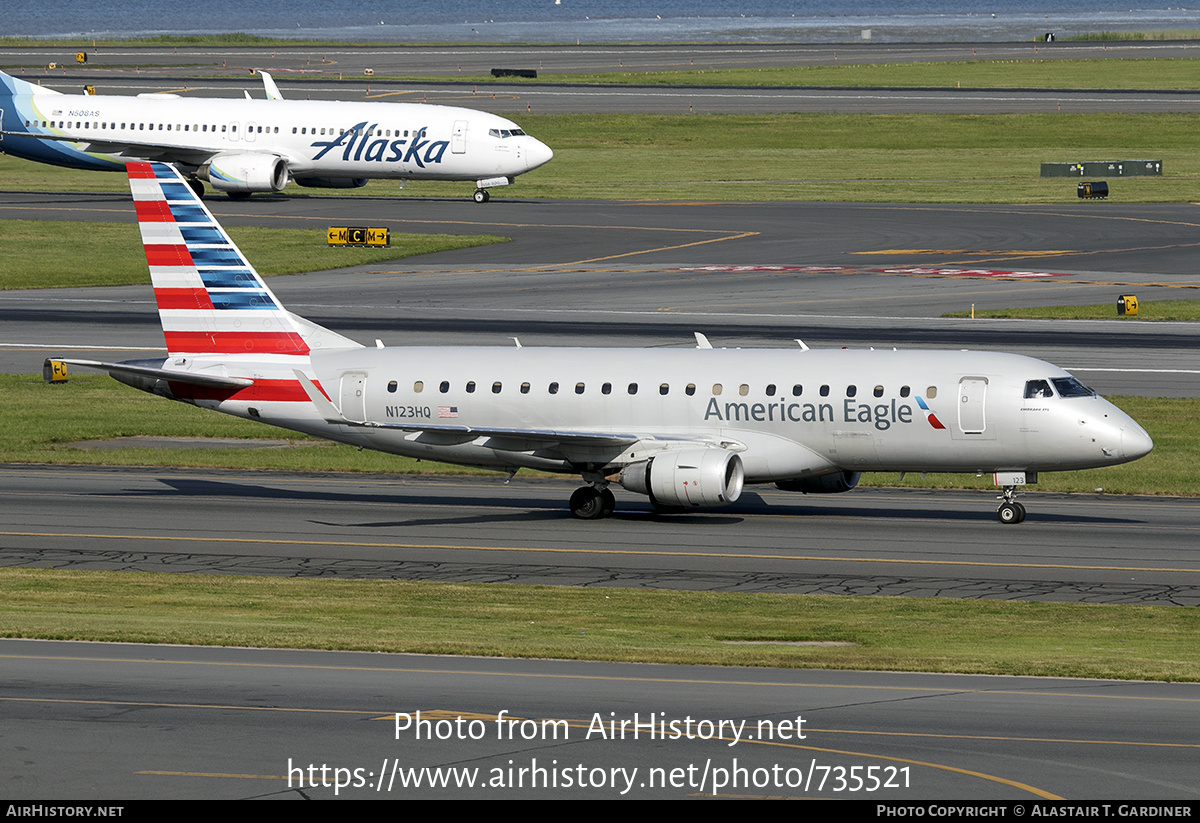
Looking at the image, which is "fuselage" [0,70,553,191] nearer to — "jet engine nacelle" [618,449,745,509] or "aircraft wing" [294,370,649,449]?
"aircraft wing" [294,370,649,449]

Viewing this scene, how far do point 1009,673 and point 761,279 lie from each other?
2234 inches

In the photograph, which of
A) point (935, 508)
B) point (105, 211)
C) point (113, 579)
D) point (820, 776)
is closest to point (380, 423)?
point (113, 579)

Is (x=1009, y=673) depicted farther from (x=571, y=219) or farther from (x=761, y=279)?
(x=571, y=219)

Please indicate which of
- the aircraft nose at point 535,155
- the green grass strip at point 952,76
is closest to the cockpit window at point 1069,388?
the aircraft nose at point 535,155

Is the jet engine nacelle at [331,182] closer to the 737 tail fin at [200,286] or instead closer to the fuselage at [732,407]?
the 737 tail fin at [200,286]

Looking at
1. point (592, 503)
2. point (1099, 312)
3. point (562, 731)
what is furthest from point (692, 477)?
point (1099, 312)

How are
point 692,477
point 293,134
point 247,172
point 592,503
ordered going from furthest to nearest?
1. point 247,172
2. point 293,134
3. point 592,503
4. point 692,477

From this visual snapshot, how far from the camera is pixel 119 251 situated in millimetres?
89812

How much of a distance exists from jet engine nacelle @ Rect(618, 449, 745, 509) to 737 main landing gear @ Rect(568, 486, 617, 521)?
188 cm

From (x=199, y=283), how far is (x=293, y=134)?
5928cm

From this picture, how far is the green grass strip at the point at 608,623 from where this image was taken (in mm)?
25297

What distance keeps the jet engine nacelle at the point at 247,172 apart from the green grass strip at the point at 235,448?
144ft

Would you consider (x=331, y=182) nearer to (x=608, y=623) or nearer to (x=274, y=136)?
(x=274, y=136)

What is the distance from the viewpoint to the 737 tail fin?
42125 mm
